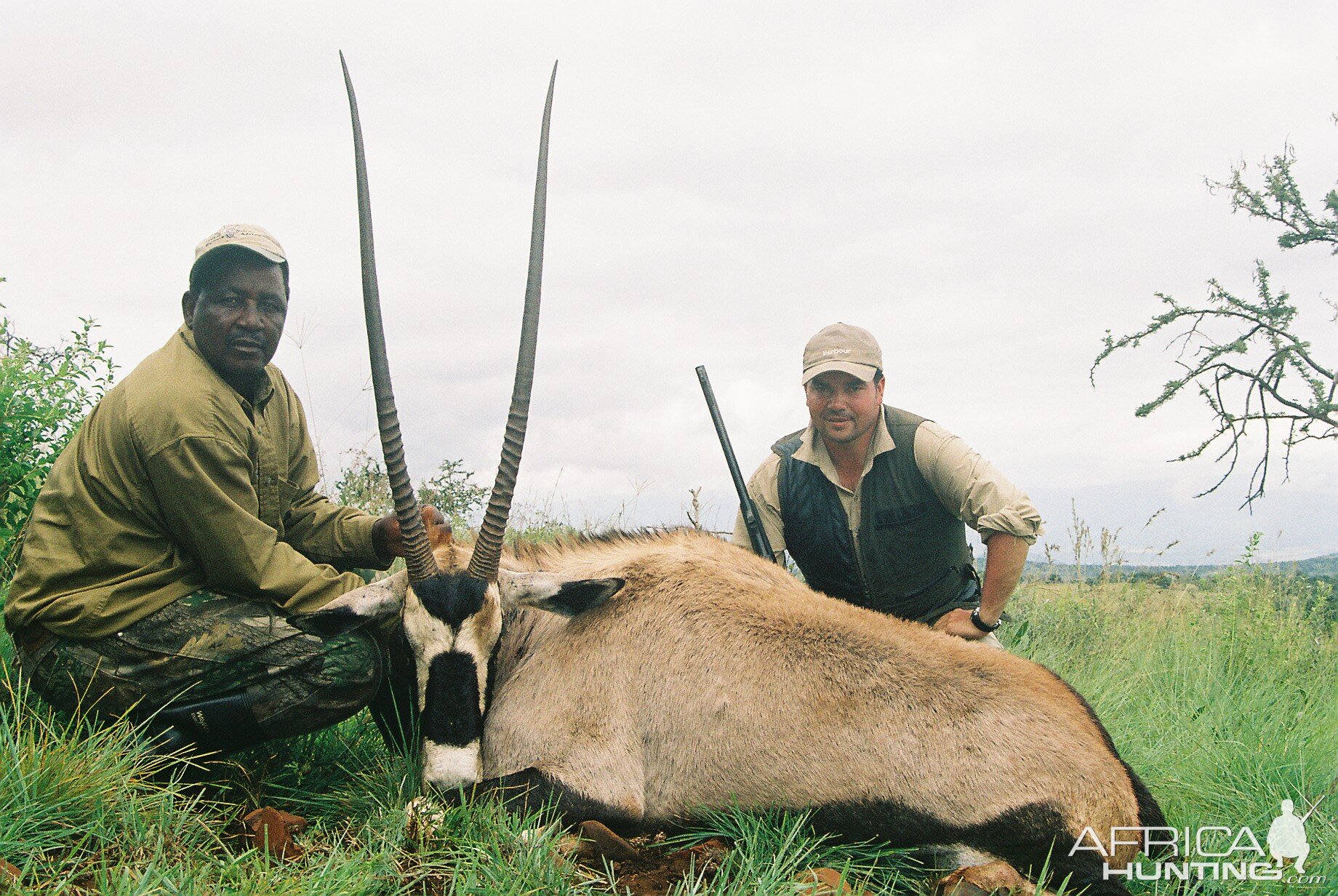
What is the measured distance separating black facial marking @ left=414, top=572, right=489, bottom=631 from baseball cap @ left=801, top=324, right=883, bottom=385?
9.04 feet

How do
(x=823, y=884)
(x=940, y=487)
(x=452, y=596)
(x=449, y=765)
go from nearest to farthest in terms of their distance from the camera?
(x=823, y=884)
(x=449, y=765)
(x=452, y=596)
(x=940, y=487)

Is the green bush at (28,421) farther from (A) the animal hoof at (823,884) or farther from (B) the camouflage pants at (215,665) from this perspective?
(A) the animal hoof at (823,884)

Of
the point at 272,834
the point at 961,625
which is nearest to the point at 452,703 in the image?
the point at 272,834

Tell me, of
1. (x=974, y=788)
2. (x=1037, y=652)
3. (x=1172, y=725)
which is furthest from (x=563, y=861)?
(x=1037, y=652)

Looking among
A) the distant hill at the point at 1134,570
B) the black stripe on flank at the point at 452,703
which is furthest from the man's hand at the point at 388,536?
the distant hill at the point at 1134,570

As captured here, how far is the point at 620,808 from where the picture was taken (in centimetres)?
373

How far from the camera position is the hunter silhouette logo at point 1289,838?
4.00 meters

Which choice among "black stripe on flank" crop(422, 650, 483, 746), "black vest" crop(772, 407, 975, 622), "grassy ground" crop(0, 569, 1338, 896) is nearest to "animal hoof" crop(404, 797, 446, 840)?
"grassy ground" crop(0, 569, 1338, 896)

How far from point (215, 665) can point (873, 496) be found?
3.84 meters

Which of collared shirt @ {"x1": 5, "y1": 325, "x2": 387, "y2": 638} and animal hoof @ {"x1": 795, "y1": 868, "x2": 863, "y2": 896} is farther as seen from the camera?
collared shirt @ {"x1": 5, "y1": 325, "x2": 387, "y2": 638}

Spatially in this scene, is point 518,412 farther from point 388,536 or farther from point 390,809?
point 390,809

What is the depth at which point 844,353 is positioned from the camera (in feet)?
19.2

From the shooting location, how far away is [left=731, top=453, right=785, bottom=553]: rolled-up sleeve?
6.38m
